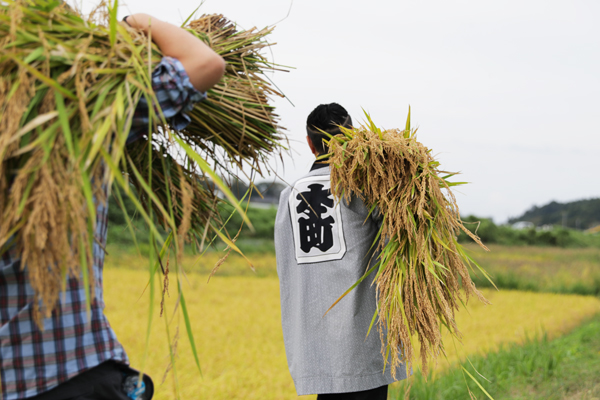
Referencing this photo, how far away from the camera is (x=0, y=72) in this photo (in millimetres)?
1074

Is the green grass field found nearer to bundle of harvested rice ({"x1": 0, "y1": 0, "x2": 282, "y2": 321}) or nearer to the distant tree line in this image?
bundle of harvested rice ({"x1": 0, "y1": 0, "x2": 282, "y2": 321})

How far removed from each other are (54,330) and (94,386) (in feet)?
0.58

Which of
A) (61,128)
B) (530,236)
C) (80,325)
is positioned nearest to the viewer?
(61,128)

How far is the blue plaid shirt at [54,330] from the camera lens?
1.10m

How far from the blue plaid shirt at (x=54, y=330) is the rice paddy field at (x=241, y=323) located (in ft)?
1.86

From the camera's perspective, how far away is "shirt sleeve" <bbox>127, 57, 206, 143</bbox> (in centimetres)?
115

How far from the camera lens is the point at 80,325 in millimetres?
1150

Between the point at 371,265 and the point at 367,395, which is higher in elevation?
the point at 371,265

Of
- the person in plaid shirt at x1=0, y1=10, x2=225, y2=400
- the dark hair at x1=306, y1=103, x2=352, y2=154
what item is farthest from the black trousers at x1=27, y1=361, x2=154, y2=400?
the dark hair at x1=306, y1=103, x2=352, y2=154

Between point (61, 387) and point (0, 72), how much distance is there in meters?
0.78

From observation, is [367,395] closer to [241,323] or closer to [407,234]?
[407,234]

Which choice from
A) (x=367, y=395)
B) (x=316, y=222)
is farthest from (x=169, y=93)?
(x=367, y=395)

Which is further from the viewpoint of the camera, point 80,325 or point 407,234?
point 407,234

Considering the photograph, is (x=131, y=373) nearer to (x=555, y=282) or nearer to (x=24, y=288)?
(x=24, y=288)
